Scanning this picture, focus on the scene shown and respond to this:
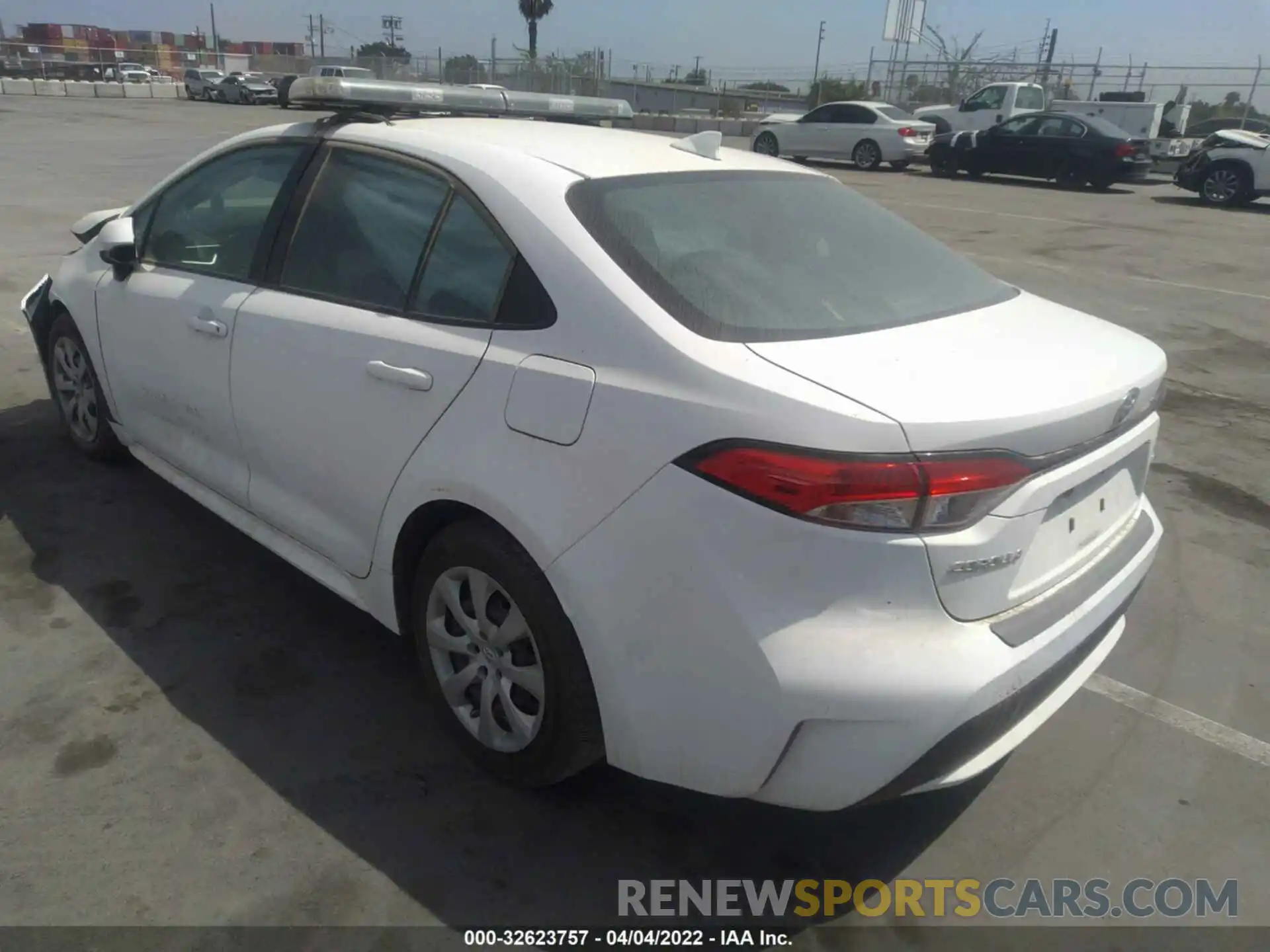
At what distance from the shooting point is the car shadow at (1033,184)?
20172 millimetres

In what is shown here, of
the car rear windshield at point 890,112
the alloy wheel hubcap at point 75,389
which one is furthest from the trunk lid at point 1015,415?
the car rear windshield at point 890,112

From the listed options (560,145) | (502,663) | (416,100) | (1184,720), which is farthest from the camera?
A: (416,100)

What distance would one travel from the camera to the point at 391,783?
2742 mm

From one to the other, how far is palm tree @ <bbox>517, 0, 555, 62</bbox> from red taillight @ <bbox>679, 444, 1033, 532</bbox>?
2558 inches

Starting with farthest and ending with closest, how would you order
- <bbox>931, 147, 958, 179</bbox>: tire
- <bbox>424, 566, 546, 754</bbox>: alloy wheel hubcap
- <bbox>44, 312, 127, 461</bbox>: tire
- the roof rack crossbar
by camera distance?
<bbox>931, 147, 958, 179</bbox>: tire < <bbox>44, 312, 127, 461</bbox>: tire < the roof rack crossbar < <bbox>424, 566, 546, 754</bbox>: alloy wheel hubcap

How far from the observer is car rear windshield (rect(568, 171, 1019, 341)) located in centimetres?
238

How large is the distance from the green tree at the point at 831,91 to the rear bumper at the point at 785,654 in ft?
146

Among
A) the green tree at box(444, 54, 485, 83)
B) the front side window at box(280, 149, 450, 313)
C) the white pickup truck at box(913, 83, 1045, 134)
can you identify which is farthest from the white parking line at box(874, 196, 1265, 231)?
the green tree at box(444, 54, 485, 83)

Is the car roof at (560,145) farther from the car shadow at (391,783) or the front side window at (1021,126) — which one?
the front side window at (1021,126)

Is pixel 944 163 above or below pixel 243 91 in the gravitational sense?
below

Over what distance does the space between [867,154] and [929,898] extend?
22.9 meters

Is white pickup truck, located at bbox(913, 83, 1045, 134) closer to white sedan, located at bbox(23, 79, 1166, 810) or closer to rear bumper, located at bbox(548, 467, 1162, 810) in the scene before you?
white sedan, located at bbox(23, 79, 1166, 810)

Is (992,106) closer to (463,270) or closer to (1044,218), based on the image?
(1044,218)

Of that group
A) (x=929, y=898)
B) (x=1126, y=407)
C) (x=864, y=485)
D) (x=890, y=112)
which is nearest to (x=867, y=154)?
(x=890, y=112)
